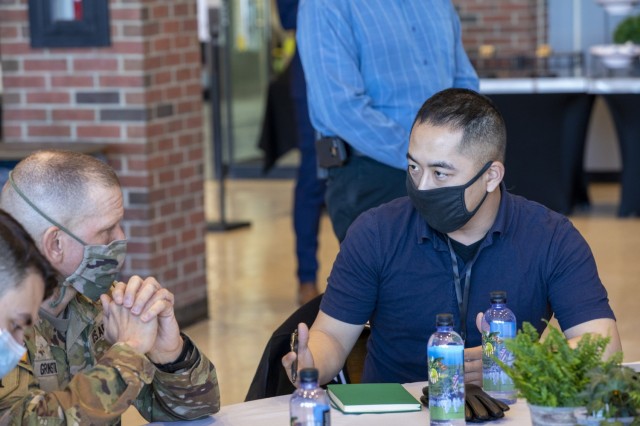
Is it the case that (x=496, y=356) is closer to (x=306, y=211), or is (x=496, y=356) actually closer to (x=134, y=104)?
(x=134, y=104)

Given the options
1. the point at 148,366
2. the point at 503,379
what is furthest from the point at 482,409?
the point at 148,366

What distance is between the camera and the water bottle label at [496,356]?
2586 millimetres

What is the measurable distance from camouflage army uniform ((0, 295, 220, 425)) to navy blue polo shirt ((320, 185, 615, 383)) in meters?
0.50

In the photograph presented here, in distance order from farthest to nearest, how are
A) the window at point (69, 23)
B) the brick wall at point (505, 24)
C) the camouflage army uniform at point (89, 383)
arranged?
the brick wall at point (505, 24), the window at point (69, 23), the camouflage army uniform at point (89, 383)

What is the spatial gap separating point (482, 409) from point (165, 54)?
3.44 meters

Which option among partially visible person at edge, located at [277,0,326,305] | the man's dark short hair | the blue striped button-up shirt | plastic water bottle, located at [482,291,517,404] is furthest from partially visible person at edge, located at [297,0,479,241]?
partially visible person at edge, located at [277,0,326,305]

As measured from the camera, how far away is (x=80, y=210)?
2.58 meters

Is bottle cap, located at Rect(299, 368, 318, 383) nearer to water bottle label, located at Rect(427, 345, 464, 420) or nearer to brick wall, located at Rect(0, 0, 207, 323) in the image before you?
water bottle label, located at Rect(427, 345, 464, 420)

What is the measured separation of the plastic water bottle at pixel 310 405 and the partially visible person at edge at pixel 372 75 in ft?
6.53

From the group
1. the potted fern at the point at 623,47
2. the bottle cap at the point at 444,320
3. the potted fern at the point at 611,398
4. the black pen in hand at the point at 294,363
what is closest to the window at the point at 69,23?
the black pen in hand at the point at 294,363

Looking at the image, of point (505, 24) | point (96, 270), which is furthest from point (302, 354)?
point (505, 24)

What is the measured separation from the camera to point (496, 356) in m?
2.62

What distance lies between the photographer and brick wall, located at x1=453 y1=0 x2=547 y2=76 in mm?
10297

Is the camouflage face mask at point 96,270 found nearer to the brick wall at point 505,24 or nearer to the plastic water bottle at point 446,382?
the plastic water bottle at point 446,382
